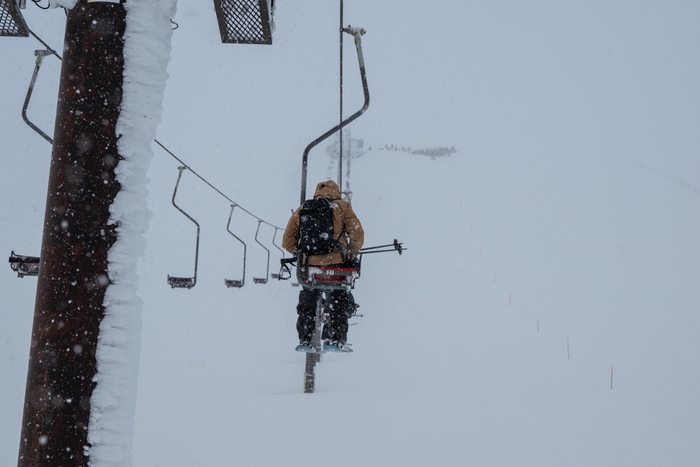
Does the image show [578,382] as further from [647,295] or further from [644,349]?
[647,295]

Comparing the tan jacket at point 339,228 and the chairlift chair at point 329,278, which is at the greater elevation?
the tan jacket at point 339,228

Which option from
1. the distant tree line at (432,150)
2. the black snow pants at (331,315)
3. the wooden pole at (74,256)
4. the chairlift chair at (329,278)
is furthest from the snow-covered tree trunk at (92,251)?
the distant tree line at (432,150)

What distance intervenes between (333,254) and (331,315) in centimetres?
75

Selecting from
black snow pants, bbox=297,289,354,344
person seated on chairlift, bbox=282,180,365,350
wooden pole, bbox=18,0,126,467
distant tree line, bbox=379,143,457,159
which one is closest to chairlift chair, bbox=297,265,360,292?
person seated on chairlift, bbox=282,180,365,350

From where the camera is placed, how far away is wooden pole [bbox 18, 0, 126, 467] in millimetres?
1202

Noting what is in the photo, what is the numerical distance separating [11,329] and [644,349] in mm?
11711

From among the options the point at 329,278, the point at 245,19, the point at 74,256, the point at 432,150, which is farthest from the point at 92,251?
the point at 432,150

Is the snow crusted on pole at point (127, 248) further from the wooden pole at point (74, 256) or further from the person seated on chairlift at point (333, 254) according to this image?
the person seated on chairlift at point (333, 254)

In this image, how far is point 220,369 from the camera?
6.96 meters

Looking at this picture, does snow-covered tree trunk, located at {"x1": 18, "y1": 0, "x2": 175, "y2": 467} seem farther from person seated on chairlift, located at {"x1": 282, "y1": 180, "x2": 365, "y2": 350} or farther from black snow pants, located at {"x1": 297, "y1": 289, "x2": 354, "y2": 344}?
black snow pants, located at {"x1": 297, "y1": 289, "x2": 354, "y2": 344}

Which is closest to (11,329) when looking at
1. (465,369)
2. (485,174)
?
(465,369)

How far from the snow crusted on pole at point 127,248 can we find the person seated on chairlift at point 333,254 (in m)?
3.03

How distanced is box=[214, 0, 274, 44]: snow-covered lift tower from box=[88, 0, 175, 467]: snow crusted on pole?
1210mm

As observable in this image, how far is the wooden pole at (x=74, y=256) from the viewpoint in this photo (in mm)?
1202
